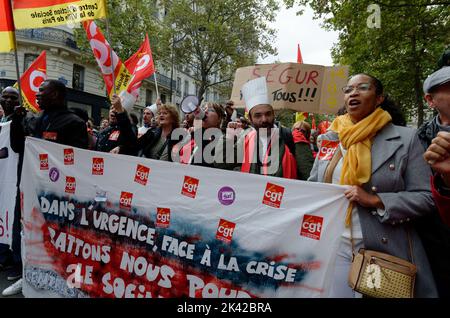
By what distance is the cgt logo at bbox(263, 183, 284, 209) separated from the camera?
2.37 m

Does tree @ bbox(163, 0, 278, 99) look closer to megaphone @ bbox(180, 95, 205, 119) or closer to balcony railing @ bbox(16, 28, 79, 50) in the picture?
balcony railing @ bbox(16, 28, 79, 50)

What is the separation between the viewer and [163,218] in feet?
8.64

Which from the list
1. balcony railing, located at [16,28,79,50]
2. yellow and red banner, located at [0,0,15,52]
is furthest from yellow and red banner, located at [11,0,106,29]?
balcony railing, located at [16,28,79,50]

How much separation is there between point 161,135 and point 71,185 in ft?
4.47

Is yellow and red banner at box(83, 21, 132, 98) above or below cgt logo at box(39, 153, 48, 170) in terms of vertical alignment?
above

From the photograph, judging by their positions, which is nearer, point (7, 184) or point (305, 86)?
point (7, 184)

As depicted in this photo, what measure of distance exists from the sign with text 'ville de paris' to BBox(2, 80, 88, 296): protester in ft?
7.29

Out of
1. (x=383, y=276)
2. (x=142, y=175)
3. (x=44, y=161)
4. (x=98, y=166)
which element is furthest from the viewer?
(x=44, y=161)

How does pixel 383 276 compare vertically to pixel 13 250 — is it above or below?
above

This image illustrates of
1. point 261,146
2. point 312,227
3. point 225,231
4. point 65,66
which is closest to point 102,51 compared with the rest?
point 261,146

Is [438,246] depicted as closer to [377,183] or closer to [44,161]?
[377,183]

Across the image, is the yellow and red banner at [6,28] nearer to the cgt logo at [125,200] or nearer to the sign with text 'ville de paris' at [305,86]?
the cgt logo at [125,200]
